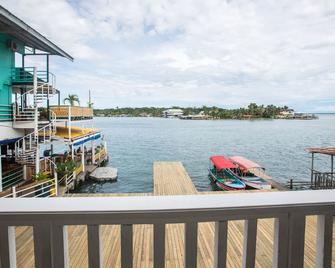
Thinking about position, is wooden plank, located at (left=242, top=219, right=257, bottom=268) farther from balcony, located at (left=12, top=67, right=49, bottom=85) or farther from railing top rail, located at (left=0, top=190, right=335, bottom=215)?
balcony, located at (left=12, top=67, right=49, bottom=85)

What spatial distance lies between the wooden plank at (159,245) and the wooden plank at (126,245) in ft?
0.30

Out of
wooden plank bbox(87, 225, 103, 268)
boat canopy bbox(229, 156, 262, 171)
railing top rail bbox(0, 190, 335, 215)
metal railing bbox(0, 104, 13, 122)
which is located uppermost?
metal railing bbox(0, 104, 13, 122)

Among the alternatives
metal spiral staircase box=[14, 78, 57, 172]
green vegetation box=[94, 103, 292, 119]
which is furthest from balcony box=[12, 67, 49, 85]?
green vegetation box=[94, 103, 292, 119]

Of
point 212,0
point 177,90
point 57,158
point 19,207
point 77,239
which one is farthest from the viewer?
point 177,90

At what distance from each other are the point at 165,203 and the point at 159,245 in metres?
0.17

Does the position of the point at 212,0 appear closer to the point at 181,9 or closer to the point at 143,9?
the point at 181,9

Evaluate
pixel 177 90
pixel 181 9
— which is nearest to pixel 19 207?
pixel 181 9

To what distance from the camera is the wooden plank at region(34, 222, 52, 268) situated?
0.88 m

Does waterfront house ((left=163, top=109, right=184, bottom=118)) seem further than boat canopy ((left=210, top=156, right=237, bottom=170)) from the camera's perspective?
Yes

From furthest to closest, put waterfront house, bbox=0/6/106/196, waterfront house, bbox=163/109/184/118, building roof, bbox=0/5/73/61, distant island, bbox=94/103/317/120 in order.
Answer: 1. waterfront house, bbox=163/109/184/118
2. distant island, bbox=94/103/317/120
3. waterfront house, bbox=0/6/106/196
4. building roof, bbox=0/5/73/61

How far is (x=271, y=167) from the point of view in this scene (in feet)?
84.6

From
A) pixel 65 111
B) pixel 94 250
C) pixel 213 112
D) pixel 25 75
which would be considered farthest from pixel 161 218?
pixel 213 112

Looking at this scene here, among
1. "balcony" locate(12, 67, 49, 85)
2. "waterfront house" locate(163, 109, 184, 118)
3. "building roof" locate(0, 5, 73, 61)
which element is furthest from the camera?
"waterfront house" locate(163, 109, 184, 118)

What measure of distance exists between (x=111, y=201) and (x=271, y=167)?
2732 cm
